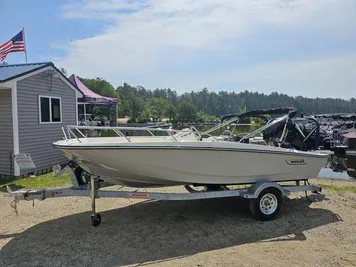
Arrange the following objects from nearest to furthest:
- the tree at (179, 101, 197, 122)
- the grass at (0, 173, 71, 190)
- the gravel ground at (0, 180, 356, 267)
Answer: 1. the gravel ground at (0, 180, 356, 267)
2. the grass at (0, 173, 71, 190)
3. the tree at (179, 101, 197, 122)

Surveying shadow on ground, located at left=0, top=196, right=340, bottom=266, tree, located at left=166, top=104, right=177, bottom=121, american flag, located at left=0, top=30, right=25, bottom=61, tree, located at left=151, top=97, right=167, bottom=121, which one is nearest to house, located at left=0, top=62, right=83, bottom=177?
american flag, located at left=0, top=30, right=25, bottom=61

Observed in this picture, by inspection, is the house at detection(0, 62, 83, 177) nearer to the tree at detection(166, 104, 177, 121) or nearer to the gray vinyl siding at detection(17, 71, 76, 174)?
the gray vinyl siding at detection(17, 71, 76, 174)

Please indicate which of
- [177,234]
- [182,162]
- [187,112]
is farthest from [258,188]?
[187,112]

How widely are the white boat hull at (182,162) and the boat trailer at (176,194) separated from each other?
19 cm

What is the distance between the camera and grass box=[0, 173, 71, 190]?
790 cm

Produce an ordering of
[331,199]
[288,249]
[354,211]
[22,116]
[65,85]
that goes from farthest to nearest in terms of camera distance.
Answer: [65,85]
[22,116]
[331,199]
[354,211]
[288,249]

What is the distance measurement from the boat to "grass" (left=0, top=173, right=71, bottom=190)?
334 cm

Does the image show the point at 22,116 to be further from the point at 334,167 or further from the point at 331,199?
the point at 334,167

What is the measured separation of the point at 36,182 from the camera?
8336 millimetres

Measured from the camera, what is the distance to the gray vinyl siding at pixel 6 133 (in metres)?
9.00

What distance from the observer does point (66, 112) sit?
37.2ft

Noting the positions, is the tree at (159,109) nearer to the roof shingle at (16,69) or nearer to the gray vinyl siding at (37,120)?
the gray vinyl siding at (37,120)

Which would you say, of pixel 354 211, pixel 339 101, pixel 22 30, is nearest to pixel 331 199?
pixel 354 211

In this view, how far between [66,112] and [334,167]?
10.5 metres
